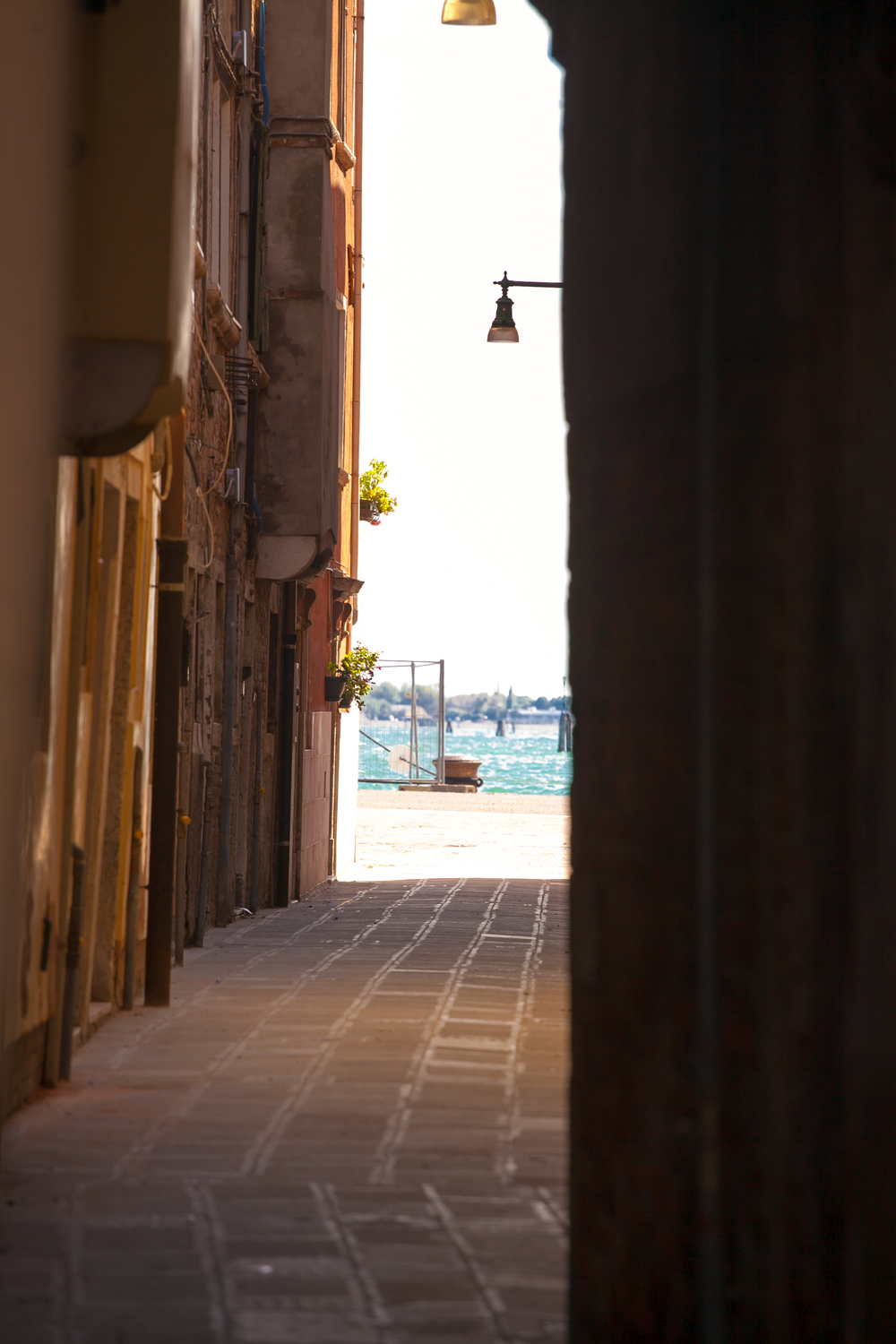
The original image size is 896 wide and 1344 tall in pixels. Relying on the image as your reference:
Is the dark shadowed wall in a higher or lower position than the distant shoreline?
higher

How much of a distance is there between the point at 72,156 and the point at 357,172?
657 inches

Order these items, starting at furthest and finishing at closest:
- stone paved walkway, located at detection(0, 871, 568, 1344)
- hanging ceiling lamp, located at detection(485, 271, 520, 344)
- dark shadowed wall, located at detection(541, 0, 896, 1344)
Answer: hanging ceiling lamp, located at detection(485, 271, 520, 344) < stone paved walkway, located at detection(0, 871, 568, 1344) < dark shadowed wall, located at detection(541, 0, 896, 1344)

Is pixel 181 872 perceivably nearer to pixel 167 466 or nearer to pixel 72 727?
pixel 167 466

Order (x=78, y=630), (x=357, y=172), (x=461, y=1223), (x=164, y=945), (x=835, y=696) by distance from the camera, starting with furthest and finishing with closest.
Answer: (x=357, y=172)
(x=164, y=945)
(x=78, y=630)
(x=461, y=1223)
(x=835, y=696)

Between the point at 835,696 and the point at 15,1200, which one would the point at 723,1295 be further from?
the point at 15,1200

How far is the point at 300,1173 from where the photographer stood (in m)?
5.00

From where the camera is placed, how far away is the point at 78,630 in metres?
6.86

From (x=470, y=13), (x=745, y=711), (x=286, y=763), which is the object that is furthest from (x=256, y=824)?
(x=745, y=711)

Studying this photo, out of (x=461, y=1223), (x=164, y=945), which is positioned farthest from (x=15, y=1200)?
(x=164, y=945)

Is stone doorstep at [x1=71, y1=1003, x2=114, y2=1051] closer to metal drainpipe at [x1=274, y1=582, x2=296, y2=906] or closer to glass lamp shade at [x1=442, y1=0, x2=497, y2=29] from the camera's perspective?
metal drainpipe at [x1=274, y1=582, x2=296, y2=906]

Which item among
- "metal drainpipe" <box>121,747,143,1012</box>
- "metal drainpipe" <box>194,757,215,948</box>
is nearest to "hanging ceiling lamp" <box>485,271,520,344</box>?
"metal drainpipe" <box>194,757,215,948</box>

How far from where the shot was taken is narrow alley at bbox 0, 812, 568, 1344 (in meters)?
3.73

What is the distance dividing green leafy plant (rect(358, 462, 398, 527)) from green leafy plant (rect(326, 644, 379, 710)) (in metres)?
2.15

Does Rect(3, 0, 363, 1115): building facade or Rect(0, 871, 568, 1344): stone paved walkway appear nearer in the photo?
Rect(0, 871, 568, 1344): stone paved walkway
